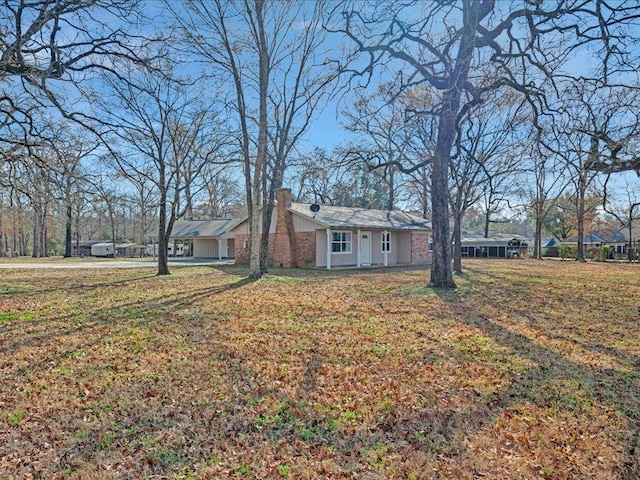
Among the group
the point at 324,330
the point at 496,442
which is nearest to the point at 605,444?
the point at 496,442

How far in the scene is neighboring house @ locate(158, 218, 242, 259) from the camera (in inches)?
1242

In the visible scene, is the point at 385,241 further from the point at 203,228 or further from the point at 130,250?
the point at 130,250

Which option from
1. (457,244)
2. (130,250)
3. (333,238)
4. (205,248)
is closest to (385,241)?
(333,238)

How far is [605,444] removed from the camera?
3234mm

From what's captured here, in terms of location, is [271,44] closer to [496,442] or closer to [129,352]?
[129,352]

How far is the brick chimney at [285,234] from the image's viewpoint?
2128 centimetres

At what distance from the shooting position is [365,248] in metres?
22.6

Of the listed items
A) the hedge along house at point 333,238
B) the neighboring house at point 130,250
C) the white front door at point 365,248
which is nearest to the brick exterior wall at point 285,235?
the hedge along house at point 333,238

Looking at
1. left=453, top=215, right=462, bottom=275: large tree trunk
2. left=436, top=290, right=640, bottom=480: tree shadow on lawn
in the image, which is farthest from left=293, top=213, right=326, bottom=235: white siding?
left=436, top=290, right=640, bottom=480: tree shadow on lawn

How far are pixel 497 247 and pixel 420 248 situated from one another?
700 inches

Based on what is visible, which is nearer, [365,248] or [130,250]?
[365,248]

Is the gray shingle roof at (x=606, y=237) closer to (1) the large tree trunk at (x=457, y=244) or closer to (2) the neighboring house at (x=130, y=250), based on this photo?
(1) the large tree trunk at (x=457, y=244)

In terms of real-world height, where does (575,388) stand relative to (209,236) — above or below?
below

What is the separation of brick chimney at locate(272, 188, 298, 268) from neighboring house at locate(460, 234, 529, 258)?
82.4 ft
